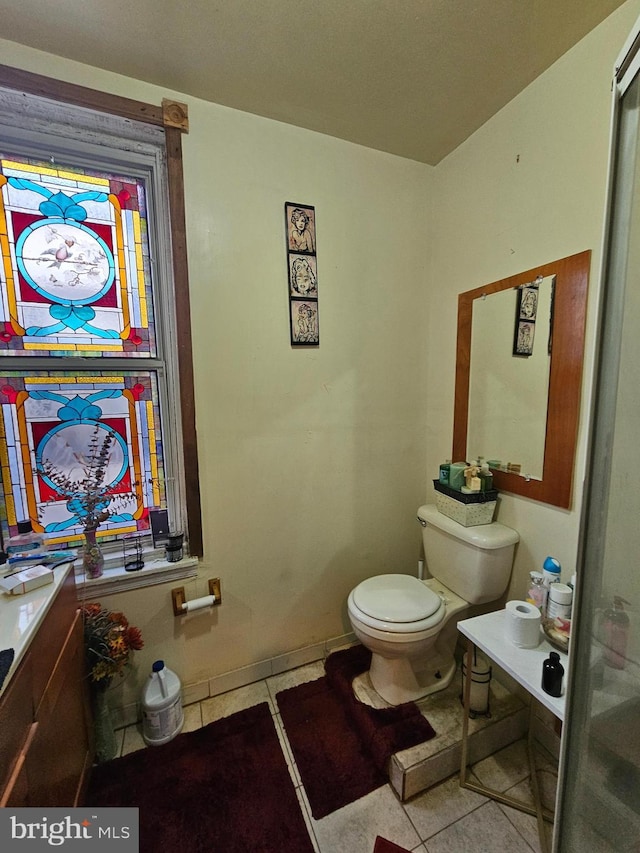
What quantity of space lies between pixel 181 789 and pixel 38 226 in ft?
6.77

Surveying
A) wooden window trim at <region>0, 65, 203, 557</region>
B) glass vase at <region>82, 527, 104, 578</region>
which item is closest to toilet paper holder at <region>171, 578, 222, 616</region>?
wooden window trim at <region>0, 65, 203, 557</region>

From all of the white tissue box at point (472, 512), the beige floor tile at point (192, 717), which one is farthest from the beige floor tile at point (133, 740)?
the white tissue box at point (472, 512)

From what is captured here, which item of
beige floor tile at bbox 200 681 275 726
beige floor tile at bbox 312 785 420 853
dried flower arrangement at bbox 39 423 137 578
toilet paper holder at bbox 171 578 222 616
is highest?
dried flower arrangement at bbox 39 423 137 578

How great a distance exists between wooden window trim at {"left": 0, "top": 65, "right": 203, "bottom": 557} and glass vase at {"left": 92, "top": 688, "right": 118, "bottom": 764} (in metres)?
0.57

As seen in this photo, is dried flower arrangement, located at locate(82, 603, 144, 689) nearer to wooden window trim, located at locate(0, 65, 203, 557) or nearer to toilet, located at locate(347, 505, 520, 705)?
wooden window trim, located at locate(0, 65, 203, 557)

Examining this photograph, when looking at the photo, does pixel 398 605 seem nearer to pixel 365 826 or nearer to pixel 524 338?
pixel 365 826

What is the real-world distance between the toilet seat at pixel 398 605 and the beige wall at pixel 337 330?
304 millimetres

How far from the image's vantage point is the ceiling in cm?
103

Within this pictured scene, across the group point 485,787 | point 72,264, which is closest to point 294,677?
point 485,787

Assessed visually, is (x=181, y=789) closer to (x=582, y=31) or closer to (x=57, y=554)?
(x=57, y=554)

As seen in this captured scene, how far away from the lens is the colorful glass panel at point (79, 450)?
1295mm

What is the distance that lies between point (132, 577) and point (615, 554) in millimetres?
1533

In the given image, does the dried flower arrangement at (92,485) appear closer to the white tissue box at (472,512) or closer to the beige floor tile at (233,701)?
the beige floor tile at (233,701)

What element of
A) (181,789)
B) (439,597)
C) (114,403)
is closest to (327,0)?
(114,403)
